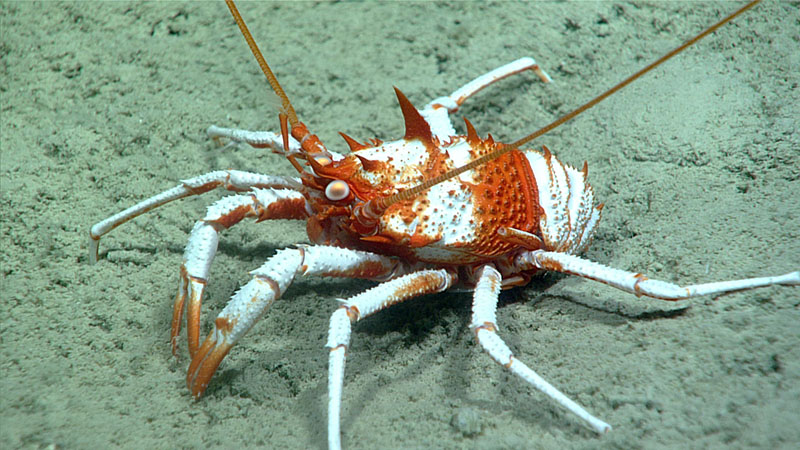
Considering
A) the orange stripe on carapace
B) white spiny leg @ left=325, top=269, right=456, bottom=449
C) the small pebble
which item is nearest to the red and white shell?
the orange stripe on carapace

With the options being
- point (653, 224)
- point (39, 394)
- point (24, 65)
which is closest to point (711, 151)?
point (653, 224)

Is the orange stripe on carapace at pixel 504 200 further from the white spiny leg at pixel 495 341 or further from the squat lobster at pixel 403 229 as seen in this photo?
the white spiny leg at pixel 495 341

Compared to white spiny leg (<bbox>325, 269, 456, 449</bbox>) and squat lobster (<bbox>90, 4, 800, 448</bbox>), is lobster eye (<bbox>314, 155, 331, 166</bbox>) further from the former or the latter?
white spiny leg (<bbox>325, 269, 456, 449</bbox>)

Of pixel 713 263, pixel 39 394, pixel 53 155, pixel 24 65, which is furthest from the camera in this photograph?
pixel 24 65

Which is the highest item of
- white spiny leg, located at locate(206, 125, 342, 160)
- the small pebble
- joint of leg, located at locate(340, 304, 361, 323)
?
white spiny leg, located at locate(206, 125, 342, 160)

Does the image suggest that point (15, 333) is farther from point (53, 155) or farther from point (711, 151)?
point (711, 151)

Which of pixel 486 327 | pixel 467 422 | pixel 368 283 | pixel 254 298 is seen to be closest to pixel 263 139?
pixel 368 283
